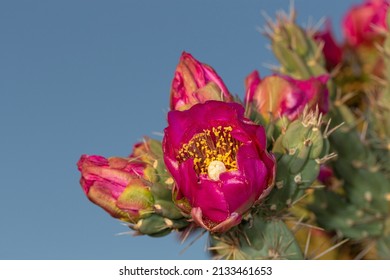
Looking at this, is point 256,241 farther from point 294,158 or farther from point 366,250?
point 366,250

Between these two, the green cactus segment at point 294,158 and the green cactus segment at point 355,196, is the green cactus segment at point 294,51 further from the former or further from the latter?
the green cactus segment at point 294,158

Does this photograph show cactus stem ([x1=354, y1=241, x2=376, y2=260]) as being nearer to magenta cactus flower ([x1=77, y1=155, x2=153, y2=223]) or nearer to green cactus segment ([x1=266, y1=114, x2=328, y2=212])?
green cactus segment ([x1=266, y1=114, x2=328, y2=212])

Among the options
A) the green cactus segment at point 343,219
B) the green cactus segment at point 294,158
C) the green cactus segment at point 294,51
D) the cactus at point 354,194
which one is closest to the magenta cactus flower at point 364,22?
the green cactus segment at point 294,51

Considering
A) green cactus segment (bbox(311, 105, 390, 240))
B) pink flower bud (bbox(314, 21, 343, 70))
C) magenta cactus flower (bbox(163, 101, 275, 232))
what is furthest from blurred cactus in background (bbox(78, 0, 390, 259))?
pink flower bud (bbox(314, 21, 343, 70))

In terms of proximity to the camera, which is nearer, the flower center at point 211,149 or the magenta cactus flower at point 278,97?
the flower center at point 211,149

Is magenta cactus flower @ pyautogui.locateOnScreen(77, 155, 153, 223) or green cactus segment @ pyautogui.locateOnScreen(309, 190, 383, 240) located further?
green cactus segment @ pyautogui.locateOnScreen(309, 190, 383, 240)

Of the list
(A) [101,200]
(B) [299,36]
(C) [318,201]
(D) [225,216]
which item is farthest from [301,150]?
(B) [299,36]

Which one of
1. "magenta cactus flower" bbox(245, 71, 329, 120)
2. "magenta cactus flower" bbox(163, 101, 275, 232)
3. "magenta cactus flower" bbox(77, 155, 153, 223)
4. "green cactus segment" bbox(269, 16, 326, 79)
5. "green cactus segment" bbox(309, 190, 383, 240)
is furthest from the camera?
"green cactus segment" bbox(269, 16, 326, 79)

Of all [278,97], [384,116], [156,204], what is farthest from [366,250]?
[156,204]
